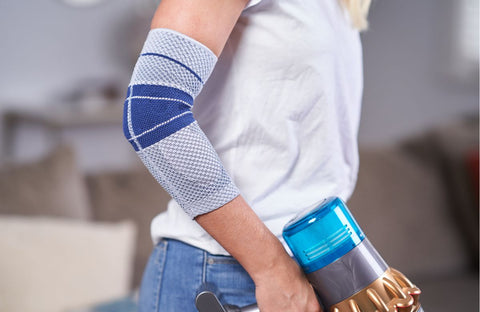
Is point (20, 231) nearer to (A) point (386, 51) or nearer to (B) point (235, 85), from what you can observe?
(B) point (235, 85)

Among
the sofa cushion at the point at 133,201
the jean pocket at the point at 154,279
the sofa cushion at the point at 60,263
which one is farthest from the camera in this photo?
the sofa cushion at the point at 133,201

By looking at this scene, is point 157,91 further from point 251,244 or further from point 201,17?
point 251,244

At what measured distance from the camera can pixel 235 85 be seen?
1.94 feet

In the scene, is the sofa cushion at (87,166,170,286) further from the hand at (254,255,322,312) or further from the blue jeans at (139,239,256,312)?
the hand at (254,255,322,312)

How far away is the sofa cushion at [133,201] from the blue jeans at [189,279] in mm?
1064

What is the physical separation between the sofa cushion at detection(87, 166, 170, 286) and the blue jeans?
1064 mm

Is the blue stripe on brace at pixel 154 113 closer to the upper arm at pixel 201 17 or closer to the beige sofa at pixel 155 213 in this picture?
the upper arm at pixel 201 17

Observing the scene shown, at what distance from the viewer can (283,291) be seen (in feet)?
1.77

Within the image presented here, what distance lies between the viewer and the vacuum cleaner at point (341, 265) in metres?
0.53

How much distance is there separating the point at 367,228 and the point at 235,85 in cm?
138

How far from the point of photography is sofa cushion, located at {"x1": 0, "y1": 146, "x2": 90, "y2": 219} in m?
1.52

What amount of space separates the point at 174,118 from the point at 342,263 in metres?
0.23

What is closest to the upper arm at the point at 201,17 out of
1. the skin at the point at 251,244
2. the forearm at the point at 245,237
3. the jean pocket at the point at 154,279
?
the skin at the point at 251,244

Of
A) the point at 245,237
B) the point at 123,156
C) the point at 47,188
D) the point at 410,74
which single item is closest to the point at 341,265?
the point at 245,237
